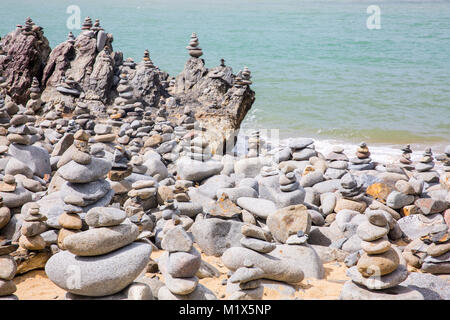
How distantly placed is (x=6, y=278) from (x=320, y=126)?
14195mm

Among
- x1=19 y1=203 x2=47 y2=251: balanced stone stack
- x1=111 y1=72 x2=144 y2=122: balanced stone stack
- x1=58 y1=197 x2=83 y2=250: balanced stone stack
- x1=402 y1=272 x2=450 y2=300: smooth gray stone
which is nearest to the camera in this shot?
x1=402 y1=272 x2=450 y2=300: smooth gray stone

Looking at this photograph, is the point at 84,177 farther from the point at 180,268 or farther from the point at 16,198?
the point at 180,268

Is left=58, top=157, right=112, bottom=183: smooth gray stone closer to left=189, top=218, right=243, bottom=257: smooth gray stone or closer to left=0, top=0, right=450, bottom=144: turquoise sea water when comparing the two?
left=189, top=218, right=243, bottom=257: smooth gray stone

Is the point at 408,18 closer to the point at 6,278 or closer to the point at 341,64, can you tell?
the point at 341,64

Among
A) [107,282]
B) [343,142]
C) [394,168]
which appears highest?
[107,282]

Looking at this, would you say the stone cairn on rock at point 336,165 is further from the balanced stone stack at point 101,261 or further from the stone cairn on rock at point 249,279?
the balanced stone stack at point 101,261

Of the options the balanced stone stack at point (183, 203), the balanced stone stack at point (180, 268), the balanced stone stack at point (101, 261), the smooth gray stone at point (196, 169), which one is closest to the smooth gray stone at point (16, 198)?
the balanced stone stack at point (183, 203)

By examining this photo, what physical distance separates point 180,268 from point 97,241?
714 mm

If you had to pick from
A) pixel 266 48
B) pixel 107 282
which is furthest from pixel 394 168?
pixel 266 48

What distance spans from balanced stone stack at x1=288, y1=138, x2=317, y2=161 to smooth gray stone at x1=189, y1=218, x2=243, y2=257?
3537 millimetres

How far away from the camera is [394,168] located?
27.0ft

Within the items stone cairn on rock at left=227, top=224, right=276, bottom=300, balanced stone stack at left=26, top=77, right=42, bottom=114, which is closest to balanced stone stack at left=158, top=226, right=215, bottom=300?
stone cairn on rock at left=227, top=224, right=276, bottom=300

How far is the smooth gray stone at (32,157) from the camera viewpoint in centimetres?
711

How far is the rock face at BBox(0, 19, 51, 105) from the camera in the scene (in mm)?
11547
